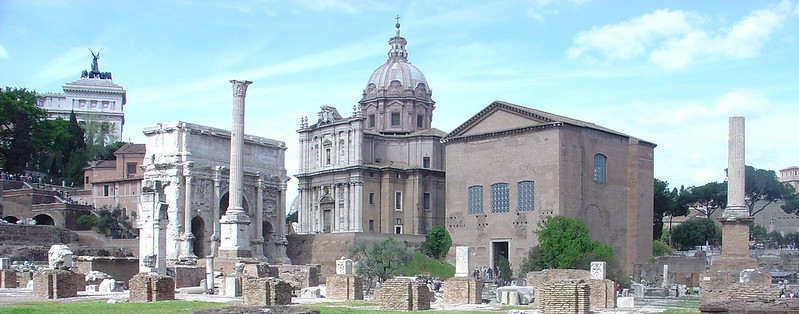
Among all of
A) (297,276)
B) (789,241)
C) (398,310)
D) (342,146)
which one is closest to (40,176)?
(342,146)

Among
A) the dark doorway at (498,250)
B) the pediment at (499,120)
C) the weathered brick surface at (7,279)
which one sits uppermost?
the pediment at (499,120)

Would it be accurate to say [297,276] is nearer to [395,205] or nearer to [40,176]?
[395,205]

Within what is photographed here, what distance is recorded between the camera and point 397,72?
6956cm

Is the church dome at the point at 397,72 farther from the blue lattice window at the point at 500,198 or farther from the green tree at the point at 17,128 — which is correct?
the green tree at the point at 17,128

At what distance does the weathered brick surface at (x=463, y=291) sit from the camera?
1008 inches

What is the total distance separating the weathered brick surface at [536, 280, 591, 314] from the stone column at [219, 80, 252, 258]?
70.3 ft

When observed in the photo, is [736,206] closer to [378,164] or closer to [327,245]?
[327,245]

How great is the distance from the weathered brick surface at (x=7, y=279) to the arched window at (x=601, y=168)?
3365 centimetres

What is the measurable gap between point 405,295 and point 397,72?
162 feet

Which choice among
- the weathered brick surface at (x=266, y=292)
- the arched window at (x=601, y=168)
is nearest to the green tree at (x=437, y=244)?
the arched window at (x=601, y=168)

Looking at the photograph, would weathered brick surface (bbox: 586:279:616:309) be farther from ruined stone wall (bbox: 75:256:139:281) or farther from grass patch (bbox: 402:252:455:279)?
grass patch (bbox: 402:252:455:279)

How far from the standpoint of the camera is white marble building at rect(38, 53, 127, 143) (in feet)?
317

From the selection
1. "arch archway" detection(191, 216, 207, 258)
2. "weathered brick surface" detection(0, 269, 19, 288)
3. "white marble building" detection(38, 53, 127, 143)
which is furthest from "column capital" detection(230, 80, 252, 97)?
"white marble building" detection(38, 53, 127, 143)

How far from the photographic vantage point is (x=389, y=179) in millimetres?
62562
